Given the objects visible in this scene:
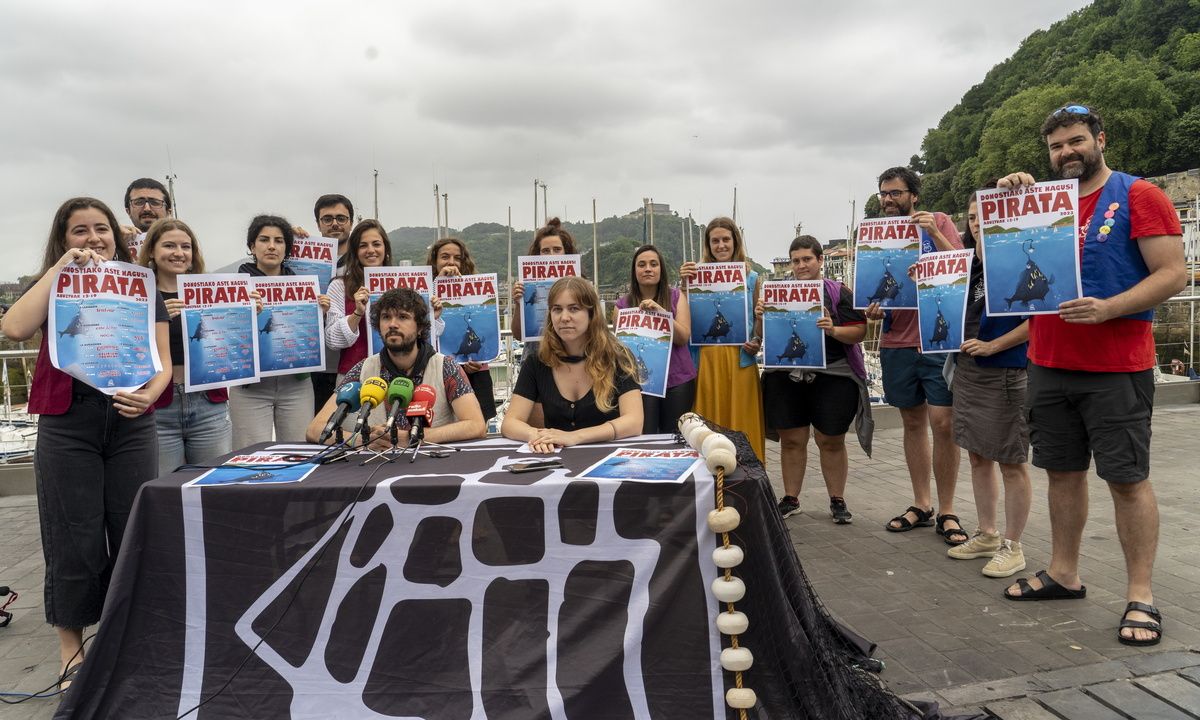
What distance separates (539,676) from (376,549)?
758mm

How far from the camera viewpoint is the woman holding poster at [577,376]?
379 centimetres

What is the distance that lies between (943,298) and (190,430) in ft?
14.8

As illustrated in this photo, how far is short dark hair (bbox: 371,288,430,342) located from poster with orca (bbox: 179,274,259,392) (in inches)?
33.8

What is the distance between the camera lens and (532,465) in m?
2.93

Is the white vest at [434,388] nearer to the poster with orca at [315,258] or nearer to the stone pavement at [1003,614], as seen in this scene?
the poster with orca at [315,258]

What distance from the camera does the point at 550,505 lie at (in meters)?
2.69

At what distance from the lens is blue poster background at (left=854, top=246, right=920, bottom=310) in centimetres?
500

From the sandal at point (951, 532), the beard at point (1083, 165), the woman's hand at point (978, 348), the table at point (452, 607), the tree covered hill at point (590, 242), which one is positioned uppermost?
the tree covered hill at point (590, 242)

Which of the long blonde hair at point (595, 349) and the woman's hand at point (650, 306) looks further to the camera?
the woman's hand at point (650, 306)

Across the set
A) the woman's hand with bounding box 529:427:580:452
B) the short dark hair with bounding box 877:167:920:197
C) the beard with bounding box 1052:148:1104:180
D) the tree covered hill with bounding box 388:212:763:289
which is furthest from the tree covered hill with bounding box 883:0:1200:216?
the woman's hand with bounding box 529:427:580:452

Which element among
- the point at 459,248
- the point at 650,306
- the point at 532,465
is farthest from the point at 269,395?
the point at 650,306

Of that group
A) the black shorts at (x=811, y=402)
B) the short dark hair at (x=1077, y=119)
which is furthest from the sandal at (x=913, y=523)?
the short dark hair at (x=1077, y=119)

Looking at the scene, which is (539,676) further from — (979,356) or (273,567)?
(979,356)

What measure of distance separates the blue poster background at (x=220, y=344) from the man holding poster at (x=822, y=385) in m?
3.39
